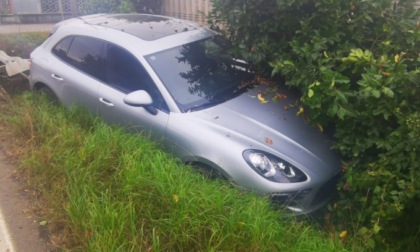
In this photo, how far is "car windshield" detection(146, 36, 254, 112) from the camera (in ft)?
13.3

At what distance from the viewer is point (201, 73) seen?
4375 mm

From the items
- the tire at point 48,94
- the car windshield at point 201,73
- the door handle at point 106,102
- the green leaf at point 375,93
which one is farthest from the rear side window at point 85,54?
the green leaf at point 375,93

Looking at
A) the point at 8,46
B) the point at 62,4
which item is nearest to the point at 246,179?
the point at 8,46

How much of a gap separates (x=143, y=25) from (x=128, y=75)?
2.99 feet

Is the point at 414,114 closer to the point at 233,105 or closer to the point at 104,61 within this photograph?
the point at 233,105

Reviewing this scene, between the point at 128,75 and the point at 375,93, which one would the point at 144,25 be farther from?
the point at 375,93

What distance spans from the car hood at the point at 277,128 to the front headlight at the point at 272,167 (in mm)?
57

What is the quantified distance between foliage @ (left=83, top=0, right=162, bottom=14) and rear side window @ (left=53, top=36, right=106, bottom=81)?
3341 mm

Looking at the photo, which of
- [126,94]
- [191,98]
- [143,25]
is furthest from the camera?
[143,25]

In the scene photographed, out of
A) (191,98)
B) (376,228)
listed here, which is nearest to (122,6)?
(191,98)

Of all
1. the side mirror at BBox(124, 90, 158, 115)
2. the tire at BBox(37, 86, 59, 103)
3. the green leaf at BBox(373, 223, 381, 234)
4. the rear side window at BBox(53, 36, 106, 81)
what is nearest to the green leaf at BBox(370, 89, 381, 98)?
the green leaf at BBox(373, 223, 381, 234)

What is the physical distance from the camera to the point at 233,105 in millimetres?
4062

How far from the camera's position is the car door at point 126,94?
3.97m

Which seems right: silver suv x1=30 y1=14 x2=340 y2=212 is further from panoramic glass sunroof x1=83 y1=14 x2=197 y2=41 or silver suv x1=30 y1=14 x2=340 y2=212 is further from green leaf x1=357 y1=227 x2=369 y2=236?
green leaf x1=357 y1=227 x2=369 y2=236
